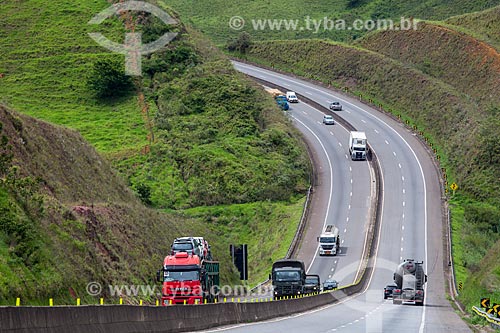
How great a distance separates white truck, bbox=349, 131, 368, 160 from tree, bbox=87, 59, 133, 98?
27.1m

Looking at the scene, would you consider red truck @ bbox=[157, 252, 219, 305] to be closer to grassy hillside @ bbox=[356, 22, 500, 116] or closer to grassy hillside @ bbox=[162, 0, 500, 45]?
grassy hillside @ bbox=[356, 22, 500, 116]

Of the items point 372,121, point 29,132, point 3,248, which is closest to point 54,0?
point 372,121

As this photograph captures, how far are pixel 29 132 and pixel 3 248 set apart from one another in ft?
58.4

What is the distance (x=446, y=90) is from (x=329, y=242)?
4910 cm

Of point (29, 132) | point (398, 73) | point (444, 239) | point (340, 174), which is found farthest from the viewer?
point (398, 73)

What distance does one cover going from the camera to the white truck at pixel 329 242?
86000 millimetres

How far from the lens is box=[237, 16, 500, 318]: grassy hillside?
9469 centimetres

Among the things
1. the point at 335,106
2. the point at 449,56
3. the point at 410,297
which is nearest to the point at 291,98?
the point at 335,106

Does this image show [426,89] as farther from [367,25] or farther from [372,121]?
[367,25]

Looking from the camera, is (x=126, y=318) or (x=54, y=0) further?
(x=54, y=0)

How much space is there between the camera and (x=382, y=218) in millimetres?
95688

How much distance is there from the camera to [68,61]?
4719 inches

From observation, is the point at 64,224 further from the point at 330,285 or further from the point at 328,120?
the point at 328,120

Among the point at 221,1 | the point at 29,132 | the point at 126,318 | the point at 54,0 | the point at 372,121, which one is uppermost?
the point at 221,1
